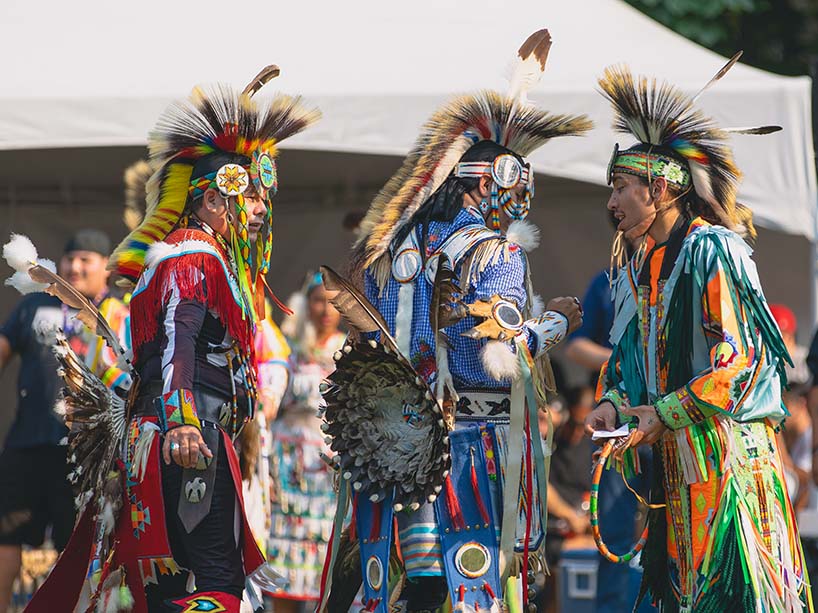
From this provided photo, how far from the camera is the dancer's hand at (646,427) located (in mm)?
4273

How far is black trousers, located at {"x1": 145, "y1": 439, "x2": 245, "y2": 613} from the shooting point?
4535mm

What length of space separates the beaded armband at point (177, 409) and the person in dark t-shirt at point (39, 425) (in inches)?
64.8

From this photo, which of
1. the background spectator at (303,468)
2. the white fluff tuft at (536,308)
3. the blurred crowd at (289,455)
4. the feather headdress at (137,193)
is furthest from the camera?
the background spectator at (303,468)

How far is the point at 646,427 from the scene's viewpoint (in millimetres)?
4277

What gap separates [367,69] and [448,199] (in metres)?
2.64

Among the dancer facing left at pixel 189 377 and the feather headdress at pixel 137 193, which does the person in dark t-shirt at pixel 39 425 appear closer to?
the feather headdress at pixel 137 193

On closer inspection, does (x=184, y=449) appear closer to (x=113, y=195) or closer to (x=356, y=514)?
(x=356, y=514)

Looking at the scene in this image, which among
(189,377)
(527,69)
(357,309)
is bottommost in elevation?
(189,377)

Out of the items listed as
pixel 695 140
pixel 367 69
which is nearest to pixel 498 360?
pixel 695 140

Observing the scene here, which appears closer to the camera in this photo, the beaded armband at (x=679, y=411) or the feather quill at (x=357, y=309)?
the beaded armband at (x=679, y=411)

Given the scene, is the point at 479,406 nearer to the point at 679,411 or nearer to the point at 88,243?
the point at 679,411

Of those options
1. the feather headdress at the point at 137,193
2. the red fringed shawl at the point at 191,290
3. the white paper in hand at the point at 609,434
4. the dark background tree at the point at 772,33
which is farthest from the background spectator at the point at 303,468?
the dark background tree at the point at 772,33

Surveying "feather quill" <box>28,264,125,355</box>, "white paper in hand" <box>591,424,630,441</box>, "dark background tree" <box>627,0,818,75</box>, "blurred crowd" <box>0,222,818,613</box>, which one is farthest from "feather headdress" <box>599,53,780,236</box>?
"dark background tree" <box>627,0,818,75</box>

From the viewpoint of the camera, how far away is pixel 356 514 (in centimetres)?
486
